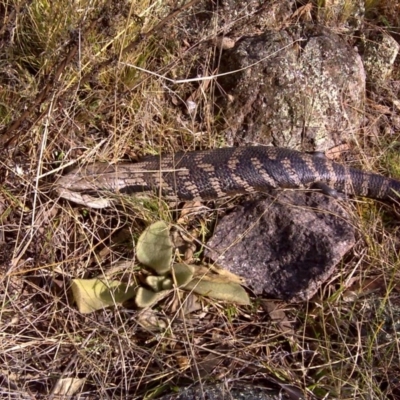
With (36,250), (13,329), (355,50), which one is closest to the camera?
(13,329)

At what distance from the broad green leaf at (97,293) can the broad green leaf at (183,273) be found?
0.22m

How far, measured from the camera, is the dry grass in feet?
8.34

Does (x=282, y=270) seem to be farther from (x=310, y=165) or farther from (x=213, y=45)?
(x=213, y=45)

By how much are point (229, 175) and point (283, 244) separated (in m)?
0.59

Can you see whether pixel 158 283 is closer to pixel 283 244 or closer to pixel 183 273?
pixel 183 273

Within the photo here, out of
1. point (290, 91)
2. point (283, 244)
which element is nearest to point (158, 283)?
point (283, 244)

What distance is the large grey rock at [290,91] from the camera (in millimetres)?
3658

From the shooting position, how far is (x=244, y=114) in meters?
3.67

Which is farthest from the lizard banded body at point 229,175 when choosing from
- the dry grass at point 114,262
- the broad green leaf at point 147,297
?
the broad green leaf at point 147,297

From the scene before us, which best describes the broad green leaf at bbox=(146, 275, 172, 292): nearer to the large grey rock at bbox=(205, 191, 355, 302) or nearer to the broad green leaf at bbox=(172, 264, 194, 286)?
the broad green leaf at bbox=(172, 264, 194, 286)

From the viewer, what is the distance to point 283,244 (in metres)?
3.07

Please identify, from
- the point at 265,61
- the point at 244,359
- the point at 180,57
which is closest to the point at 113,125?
the point at 180,57

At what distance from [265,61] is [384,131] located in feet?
3.24

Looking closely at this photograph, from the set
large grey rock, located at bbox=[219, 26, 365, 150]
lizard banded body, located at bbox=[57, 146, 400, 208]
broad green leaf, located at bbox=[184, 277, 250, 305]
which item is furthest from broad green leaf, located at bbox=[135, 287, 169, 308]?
large grey rock, located at bbox=[219, 26, 365, 150]
